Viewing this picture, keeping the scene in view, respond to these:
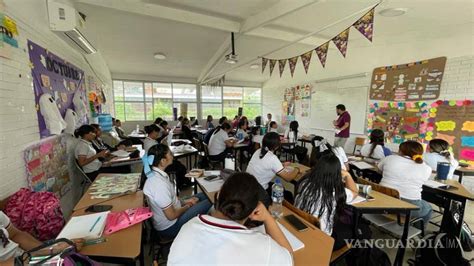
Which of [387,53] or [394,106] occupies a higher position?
[387,53]

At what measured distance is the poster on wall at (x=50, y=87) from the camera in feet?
7.19

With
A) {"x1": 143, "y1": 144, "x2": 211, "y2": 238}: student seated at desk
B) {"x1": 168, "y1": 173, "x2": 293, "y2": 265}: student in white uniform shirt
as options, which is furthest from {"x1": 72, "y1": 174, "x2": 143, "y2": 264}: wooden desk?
{"x1": 168, "y1": 173, "x2": 293, "y2": 265}: student in white uniform shirt

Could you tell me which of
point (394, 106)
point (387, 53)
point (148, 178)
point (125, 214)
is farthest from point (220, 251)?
point (387, 53)

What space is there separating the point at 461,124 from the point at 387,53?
220 cm

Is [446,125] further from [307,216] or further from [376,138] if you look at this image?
[307,216]

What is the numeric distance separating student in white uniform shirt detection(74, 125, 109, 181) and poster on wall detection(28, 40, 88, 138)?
0.37 metres

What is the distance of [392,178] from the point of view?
2.34 meters

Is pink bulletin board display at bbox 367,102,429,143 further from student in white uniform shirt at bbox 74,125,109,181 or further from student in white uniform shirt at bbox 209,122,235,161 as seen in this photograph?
student in white uniform shirt at bbox 74,125,109,181

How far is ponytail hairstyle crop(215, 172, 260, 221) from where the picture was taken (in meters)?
1.02

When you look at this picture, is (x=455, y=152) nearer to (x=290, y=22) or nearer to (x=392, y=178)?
(x=392, y=178)

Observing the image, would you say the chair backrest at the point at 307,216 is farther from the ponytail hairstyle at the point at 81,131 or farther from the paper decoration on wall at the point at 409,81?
the paper decoration on wall at the point at 409,81

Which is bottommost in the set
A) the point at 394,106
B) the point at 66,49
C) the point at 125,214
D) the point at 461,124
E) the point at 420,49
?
Answer: the point at 125,214

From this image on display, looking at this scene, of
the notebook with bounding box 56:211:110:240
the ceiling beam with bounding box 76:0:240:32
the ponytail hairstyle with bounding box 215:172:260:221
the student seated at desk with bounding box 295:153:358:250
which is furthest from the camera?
the ceiling beam with bounding box 76:0:240:32

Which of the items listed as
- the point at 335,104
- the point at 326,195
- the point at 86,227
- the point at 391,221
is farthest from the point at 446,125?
the point at 86,227
